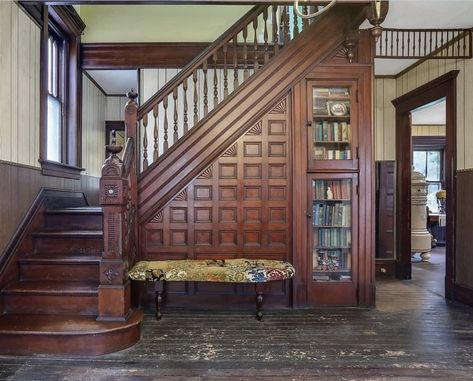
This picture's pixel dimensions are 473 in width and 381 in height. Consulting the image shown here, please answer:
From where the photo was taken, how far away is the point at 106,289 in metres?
3.00

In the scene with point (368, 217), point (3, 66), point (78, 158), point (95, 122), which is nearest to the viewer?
point (3, 66)

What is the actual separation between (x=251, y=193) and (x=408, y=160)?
116 inches

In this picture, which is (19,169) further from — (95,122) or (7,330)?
(95,122)

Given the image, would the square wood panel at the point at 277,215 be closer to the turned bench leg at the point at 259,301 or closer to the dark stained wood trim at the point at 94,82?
the turned bench leg at the point at 259,301

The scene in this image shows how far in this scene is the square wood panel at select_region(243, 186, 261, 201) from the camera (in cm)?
396

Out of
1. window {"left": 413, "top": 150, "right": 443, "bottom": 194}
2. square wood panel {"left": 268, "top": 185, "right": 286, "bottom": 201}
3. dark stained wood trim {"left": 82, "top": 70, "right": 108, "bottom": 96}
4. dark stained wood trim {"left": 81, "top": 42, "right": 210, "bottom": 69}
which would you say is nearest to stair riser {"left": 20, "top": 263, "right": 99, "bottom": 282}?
square wood panel {"left": 268, "top": 185, "right": 286, "bottom": 201}

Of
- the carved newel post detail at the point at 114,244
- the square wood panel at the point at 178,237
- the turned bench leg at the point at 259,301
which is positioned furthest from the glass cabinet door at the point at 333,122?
the carved newel post detail at the point at 114,244

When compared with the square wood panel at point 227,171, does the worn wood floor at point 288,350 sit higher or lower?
lower

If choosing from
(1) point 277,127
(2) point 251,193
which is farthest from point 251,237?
(1) point 277,127

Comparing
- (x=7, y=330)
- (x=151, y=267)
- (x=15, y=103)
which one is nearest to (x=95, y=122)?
(x=15, y=103)

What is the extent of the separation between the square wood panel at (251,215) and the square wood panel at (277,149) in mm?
634

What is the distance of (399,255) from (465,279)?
138cm

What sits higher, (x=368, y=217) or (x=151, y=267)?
(x=368, y=217)

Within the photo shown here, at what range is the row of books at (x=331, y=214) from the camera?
402 cm
